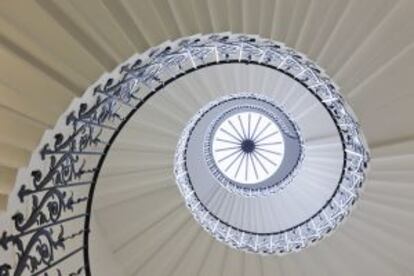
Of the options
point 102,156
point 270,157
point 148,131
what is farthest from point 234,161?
point 102,156

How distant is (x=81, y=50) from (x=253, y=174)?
10285 mm

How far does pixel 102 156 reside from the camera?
504 cm

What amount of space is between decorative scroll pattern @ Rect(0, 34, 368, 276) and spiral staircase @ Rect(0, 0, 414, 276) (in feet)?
0.09

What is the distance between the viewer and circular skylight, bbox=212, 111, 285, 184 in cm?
1414

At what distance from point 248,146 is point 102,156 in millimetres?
10716

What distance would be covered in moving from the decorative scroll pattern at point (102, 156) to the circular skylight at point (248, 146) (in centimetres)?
535

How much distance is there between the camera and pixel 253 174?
14242 mm

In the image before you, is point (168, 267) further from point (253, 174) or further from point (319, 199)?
point (253, 174)

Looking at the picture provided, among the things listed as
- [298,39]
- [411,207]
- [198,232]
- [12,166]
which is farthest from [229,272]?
[12,166]

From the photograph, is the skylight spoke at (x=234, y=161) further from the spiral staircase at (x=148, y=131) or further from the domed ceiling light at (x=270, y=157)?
the spiral staircase at (x=148, y=131)

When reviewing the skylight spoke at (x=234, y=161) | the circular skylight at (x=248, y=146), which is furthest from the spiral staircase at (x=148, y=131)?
the skylight spoke at (x=234, y=161)

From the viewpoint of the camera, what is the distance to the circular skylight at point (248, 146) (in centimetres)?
1414

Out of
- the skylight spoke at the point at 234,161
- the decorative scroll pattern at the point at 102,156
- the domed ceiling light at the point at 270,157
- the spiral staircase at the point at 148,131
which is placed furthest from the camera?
the skylight spoke at the point at 234,161

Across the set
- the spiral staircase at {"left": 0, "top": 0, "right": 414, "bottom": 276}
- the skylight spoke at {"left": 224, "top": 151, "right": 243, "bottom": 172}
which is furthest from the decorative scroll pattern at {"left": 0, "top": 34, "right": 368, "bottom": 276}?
the skylight spoke at {"left": 224, "top": 151, "right": 243, "bottom": 172}
